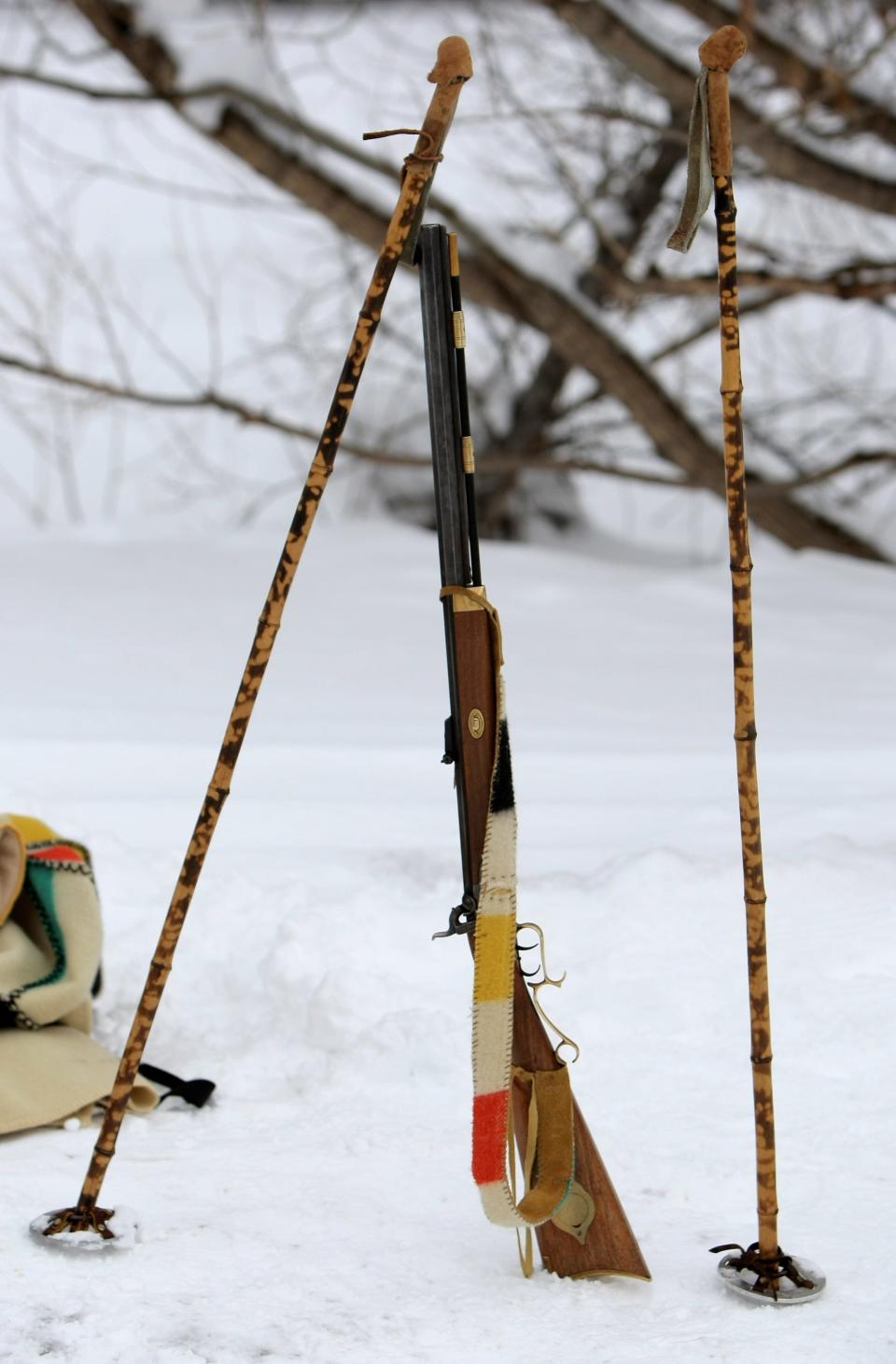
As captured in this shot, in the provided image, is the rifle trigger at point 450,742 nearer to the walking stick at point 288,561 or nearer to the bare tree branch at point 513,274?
the walking stick at point 288,561

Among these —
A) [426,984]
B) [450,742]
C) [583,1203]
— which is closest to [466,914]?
[450,742]

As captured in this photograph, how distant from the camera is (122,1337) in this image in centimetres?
127

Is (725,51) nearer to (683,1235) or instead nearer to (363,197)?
(683,1235)

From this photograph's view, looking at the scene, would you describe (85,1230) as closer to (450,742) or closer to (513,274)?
(450,742)

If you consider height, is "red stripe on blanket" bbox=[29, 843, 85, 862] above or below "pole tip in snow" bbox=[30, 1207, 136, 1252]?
above

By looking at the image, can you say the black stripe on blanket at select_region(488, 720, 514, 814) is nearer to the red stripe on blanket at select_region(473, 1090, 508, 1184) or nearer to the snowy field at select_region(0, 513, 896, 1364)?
the red stripe on blanket at select_region(473, 1090, 508, 1184)

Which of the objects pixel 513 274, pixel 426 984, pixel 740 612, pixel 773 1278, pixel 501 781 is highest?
pixel 513 274

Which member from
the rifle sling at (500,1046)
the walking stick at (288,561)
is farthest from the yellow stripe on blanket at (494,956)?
the walking stick at (288,561)

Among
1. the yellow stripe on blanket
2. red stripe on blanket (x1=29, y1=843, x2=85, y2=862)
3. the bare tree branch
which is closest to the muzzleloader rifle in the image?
the yellow stripe on blanket

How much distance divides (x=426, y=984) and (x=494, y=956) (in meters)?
0.78

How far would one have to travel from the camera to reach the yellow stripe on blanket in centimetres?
136

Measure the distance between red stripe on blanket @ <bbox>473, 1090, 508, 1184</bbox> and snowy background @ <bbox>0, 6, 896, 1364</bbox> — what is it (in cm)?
14

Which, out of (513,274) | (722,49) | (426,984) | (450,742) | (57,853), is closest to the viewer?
(722,49)

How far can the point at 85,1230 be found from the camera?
4.67 feet
